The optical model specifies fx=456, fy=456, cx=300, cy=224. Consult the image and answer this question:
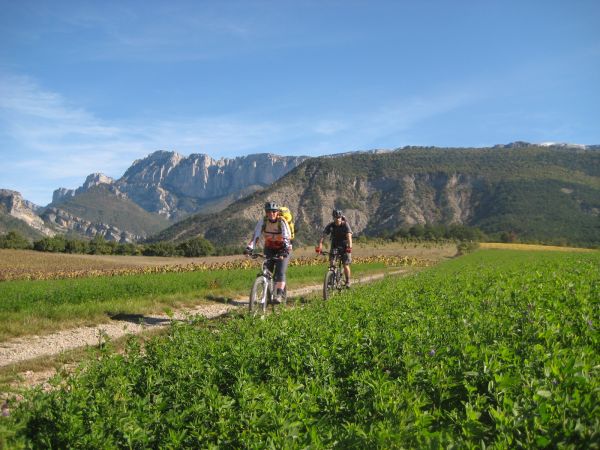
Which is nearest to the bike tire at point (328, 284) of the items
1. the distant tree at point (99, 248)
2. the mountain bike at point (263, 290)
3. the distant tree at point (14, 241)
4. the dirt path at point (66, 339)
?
the mountain bike at point (263, 290)

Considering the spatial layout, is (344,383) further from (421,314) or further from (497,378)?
(421,314)

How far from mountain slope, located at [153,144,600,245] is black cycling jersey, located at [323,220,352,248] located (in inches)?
5301

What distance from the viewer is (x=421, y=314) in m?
6.48

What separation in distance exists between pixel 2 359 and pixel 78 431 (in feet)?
17.9

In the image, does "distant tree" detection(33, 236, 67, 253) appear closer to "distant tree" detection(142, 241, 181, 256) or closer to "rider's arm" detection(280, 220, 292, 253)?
"distant tree" detection(142, 241, 181, 256)

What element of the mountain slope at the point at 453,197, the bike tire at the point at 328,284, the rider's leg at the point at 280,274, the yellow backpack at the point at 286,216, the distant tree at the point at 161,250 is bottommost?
the distant tree at the point at 161,250

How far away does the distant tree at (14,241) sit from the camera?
5658 cm

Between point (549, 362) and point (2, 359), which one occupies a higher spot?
point (549, 362)

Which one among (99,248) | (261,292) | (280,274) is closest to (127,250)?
(99,248)

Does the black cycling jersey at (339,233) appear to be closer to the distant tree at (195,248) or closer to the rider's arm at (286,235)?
the rider's arm at (286,235)

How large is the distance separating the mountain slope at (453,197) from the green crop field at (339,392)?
142745 millimetres

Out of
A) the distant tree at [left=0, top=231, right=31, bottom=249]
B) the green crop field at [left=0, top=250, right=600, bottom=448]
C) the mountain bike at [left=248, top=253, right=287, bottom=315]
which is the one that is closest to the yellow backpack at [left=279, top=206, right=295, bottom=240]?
the mountain bike at [left=248, top=253, right=287, bottom=315]

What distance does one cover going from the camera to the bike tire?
12516 mm

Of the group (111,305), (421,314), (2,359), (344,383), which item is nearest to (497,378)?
(344,383)
